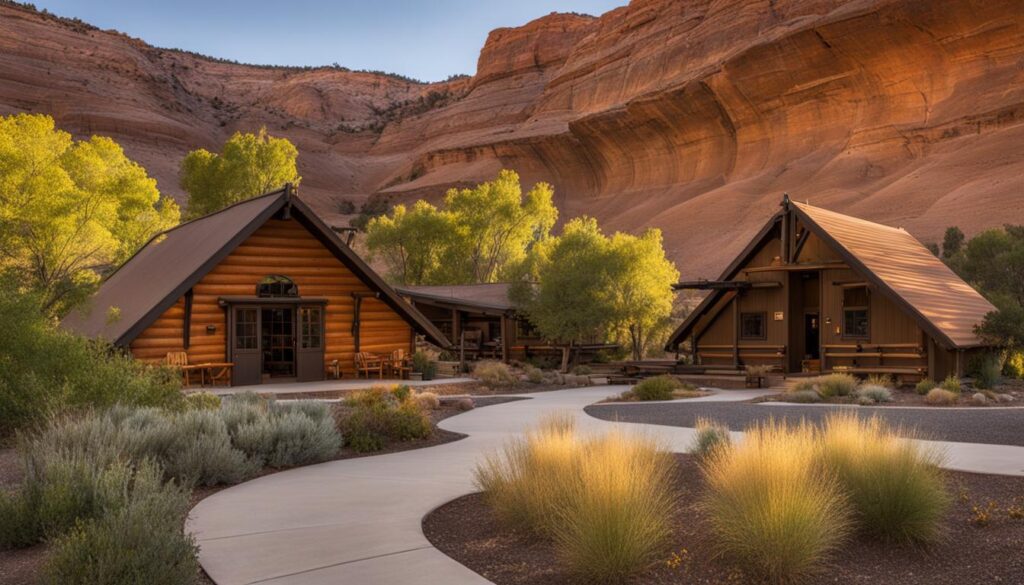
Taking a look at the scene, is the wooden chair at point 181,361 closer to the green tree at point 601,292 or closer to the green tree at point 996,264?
the green tree at point 601,292

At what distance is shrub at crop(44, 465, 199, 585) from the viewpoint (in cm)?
445

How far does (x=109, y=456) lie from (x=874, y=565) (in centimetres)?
642

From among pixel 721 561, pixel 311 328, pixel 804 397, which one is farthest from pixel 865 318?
pixel 721 561

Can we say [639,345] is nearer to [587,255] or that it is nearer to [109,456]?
[587,255]

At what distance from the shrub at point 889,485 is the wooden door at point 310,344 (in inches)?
675

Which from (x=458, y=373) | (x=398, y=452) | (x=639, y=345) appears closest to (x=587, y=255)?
(x=639, y=345)

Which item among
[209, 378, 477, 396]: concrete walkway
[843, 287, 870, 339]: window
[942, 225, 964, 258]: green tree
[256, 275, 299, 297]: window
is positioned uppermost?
[942, 225, 964, 258]: green tree

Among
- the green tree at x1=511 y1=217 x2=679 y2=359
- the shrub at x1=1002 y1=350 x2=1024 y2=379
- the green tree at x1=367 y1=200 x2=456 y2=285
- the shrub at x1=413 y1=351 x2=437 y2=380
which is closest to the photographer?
the shrub at x1=1002 y1=350 x2=1024 y2=379

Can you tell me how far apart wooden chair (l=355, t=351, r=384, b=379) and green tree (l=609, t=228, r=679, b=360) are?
402 inches

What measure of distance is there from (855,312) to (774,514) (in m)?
19.9

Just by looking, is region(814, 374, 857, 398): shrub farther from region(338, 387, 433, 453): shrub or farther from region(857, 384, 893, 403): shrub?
region(338, 387, 433, 453): shrub

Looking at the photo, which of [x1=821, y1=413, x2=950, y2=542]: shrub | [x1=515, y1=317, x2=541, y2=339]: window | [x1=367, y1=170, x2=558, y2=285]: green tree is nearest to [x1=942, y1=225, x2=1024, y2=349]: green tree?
[x1=515, y1=317, x2=541, y2=339]: window

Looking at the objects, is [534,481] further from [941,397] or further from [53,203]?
[53,203]

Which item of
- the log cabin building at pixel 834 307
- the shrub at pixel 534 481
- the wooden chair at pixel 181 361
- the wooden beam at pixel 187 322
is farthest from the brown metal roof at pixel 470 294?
the shrub at pixel 534 481
